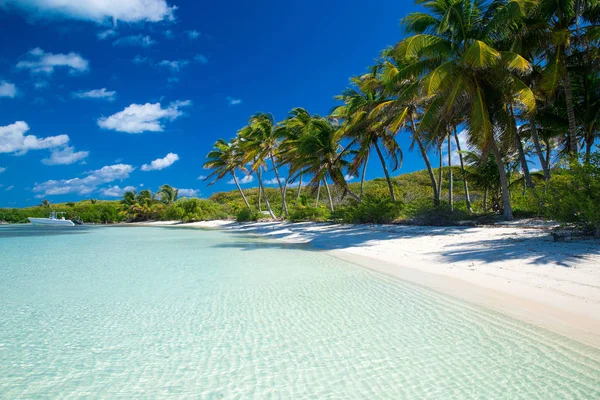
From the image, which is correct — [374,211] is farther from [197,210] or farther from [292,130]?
[197,210]

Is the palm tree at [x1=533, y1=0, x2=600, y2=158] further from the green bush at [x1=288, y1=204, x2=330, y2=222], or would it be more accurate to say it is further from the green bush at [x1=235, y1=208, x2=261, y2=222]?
the green bush at [x1=235, y1=208, x2=261, y2=222]

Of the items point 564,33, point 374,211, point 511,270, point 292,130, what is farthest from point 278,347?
point 292,130

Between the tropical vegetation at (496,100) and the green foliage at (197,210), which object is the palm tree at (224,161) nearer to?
the green foliage at (197,210)

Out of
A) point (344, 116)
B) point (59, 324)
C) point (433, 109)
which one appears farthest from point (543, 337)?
point (344, 116)

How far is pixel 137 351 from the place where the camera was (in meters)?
3.06

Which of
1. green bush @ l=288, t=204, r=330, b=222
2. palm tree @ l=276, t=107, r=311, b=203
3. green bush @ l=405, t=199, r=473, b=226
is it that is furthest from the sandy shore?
palm tree @ l=276, t=107, r=311, b=203

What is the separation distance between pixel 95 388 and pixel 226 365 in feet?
2.99

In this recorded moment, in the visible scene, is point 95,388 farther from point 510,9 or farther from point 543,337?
point 510,9

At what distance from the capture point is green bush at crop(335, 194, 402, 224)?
16000mm

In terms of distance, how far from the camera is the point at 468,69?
36.4ft

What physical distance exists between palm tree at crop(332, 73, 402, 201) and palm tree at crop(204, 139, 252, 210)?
15293mm

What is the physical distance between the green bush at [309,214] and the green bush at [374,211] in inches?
152

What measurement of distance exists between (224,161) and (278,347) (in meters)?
31.9

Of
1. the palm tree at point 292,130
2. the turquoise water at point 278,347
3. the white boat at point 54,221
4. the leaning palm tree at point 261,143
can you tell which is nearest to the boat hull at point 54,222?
the white boat at point 54,221
